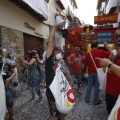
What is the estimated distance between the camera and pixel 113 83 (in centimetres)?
226

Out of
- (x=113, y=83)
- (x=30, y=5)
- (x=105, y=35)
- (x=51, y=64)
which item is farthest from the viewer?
(x=30, y=5)

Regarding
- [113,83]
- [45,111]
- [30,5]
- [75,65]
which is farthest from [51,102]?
[30,5]

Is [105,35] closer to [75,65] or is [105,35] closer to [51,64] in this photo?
[75,65]

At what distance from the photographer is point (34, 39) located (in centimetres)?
845

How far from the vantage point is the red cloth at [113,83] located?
2.19 metres

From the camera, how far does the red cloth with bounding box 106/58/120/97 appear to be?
2.19 meters

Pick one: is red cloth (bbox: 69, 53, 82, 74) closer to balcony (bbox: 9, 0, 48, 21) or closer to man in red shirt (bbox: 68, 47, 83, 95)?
man in red shirt (bbox: 68, 47, 83, 95)

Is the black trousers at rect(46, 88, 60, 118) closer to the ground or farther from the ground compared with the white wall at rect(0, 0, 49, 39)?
closer to the ground

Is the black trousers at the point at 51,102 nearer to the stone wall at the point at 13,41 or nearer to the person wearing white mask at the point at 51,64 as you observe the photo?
the person wearing white mask at the point at 51,64

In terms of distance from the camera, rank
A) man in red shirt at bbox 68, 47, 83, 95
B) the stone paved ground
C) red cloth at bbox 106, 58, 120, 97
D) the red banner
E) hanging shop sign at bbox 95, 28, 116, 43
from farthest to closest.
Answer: the red banner, hanging shop sign at bbox 95, 28, 116, 43, man in red shirt at bbox 68, 47, 83, 95, the stone paved ground, red cloth at bbox 106, 58, 120, 97

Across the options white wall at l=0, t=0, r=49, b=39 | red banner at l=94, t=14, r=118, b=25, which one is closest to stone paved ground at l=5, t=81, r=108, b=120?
white wall at l=0, t=0, r=49, b=39

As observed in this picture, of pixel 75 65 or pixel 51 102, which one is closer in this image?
pixel 51 102

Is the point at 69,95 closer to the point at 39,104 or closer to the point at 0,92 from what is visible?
the point at 0,92

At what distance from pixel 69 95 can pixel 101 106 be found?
2.01m
